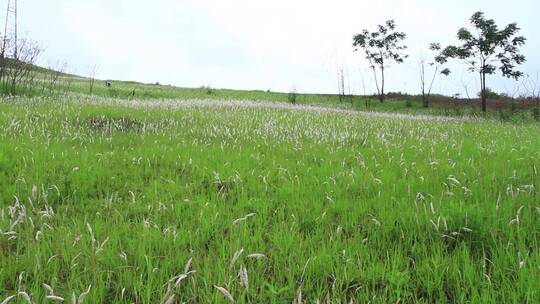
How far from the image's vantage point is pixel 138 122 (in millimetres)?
12320

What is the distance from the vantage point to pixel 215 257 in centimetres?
316

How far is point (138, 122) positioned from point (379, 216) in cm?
985

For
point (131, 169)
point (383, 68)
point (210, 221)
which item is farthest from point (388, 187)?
point (383, 68)

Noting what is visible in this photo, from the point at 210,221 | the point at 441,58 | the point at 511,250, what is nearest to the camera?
the point at 511,250

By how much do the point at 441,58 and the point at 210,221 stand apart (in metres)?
47.2

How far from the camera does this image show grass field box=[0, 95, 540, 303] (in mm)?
2709

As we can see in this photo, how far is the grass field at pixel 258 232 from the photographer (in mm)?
2709

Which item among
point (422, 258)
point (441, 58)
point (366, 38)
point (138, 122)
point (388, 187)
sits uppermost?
point (366, 38)

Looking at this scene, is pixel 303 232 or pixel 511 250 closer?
pixel 511 250

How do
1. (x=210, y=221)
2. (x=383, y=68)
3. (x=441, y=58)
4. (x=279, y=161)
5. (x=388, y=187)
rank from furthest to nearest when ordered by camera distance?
1. (x=383, y=68)
2. (x=441, y=58)
3. (x=279, y=161)
4. (x=388, y=187)
5. (x=210, y=221)

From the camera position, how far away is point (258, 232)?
3.56 meters

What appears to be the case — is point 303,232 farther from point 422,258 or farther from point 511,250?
point 511,250

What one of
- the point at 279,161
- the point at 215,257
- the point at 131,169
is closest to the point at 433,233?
the point at 215,257

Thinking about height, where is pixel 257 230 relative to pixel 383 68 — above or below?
below
